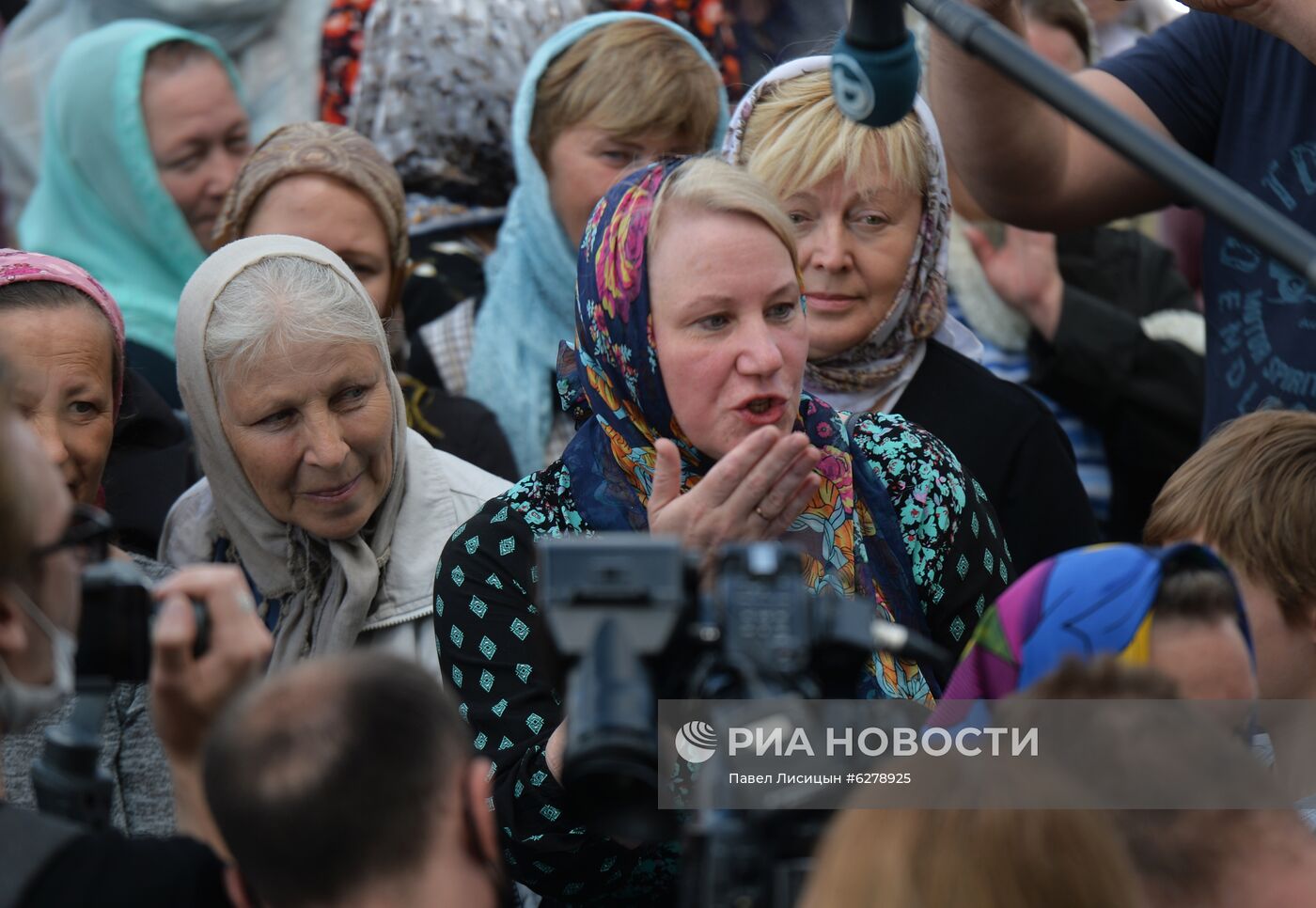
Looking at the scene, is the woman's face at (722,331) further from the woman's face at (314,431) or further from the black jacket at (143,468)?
the black jacket at (143,468)

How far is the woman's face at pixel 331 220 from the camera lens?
12.7 feet

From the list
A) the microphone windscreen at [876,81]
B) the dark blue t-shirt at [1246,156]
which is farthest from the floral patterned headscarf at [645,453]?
the dark blue t-shirt at [1246,156]

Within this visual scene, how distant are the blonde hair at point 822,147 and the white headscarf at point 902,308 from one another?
0.04 metres

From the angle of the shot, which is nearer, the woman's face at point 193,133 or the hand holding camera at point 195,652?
the hand holding camera at point 195,652

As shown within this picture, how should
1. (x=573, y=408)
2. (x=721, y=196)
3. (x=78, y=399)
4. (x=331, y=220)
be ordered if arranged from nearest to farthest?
1. (x=721, y=196)
2. (x=573, y=408)
3. (x=78, y=399)
4. (x=331, y=220)

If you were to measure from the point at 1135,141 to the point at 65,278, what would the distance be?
2.13 m

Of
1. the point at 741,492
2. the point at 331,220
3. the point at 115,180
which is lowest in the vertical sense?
the point at 741,492

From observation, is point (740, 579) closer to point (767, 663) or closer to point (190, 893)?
point (767, 663)

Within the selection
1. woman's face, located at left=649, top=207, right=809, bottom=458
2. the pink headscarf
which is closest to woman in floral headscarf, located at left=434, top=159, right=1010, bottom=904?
woman's face, located at left=649, top=207, right=809, bottom=458

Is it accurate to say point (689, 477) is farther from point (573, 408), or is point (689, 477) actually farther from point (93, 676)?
point (93, 676)

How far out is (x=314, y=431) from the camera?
10.3 ft

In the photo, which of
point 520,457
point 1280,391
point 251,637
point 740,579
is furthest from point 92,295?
point 1280,391

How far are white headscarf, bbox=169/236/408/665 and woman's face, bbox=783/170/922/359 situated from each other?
846 mm

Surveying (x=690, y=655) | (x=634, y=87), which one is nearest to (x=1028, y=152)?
(x=634, y=87)
